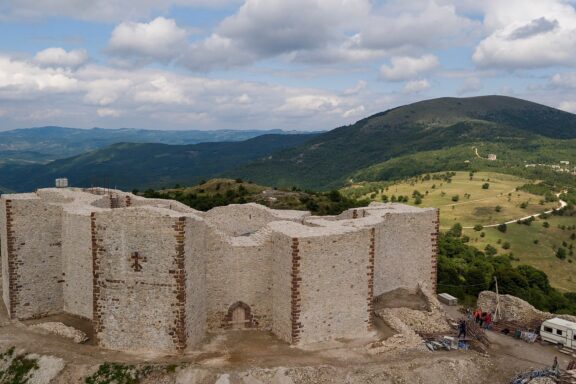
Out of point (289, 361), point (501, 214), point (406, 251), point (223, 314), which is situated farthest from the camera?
point (501, 214)

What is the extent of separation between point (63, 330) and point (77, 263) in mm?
3336

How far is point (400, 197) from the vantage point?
Answer: 100m

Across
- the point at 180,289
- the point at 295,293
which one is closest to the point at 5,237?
the point at 180,289

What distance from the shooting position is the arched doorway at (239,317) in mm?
24234

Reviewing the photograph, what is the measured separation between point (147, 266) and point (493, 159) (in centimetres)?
14837

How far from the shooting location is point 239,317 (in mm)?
24312

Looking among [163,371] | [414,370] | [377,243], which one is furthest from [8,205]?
[414,370]

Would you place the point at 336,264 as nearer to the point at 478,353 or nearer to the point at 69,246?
the point at 478,353

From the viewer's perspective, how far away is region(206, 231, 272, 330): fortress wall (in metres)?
23.8

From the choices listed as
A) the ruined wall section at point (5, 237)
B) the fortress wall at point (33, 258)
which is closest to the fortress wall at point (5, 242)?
the ruined wall section at point (5, 237)

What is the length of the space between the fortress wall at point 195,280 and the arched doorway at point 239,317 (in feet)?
4.32

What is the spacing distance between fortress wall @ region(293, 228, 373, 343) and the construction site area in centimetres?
6

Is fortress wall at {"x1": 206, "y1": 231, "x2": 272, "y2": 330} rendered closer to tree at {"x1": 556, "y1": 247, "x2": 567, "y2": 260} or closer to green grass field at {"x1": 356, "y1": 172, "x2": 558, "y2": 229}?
green grass field at {"x1": 356, "y1": 172, "x2": 558, "y2": 229}

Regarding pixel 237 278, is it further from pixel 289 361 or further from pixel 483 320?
pixel 483 320
